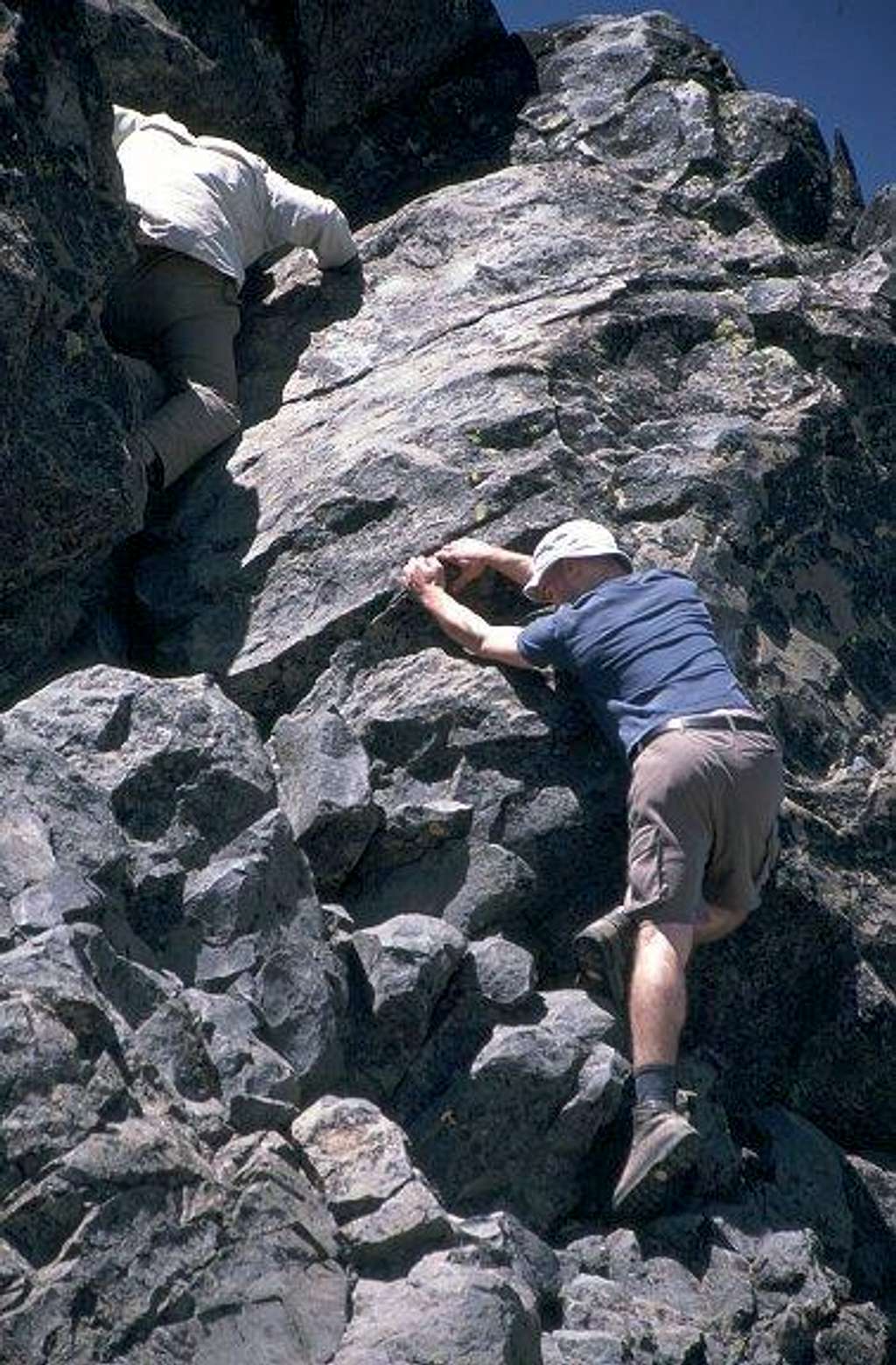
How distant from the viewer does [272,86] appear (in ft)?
54.3

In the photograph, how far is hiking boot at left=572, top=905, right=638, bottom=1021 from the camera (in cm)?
1075

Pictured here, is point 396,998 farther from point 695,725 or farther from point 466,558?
point 466,558

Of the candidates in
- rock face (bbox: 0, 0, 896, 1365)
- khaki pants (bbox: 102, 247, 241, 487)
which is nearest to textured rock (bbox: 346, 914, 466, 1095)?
rock face (bbox: 0, 0, 896, 1365)

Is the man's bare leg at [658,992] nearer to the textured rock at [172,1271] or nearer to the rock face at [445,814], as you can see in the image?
the rock face at [445,814]

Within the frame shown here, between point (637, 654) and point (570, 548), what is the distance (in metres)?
0.86

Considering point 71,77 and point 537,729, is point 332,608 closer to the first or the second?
point 537,729

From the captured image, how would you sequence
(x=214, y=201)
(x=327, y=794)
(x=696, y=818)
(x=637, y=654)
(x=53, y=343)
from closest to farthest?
(x=696, y=818) → (x=327, y=794) → (x=637, y=654) → (x=53, y=343) → (x=214, y=201)

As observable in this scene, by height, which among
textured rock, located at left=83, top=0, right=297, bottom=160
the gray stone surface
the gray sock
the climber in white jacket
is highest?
textured rock, located at left=83, top=0, right=297, bottom=160

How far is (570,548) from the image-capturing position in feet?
38.7

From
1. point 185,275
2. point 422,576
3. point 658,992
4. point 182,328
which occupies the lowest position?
point 658,992

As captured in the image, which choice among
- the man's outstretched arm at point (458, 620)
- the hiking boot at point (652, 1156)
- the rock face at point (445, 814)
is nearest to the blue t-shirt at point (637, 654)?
the man's outstretched arm at point (458, 620)

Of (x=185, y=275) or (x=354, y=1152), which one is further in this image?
(x=185, y=275)

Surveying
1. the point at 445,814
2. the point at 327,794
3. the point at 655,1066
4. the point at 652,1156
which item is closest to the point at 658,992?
the point at 655,1066

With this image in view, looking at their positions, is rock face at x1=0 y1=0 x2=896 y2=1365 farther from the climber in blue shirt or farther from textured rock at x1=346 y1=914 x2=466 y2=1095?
the climber in blue shirt
